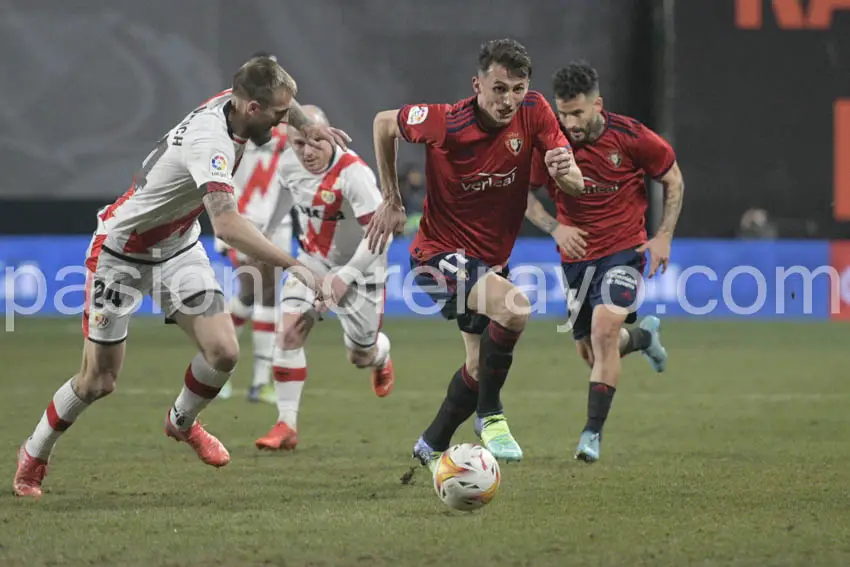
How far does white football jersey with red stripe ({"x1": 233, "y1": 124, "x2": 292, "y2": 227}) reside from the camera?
33.9 feet

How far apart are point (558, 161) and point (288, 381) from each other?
2.58 meters

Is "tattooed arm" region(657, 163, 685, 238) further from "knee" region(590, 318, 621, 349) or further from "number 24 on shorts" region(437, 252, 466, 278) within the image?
"number 24 on shorts" region(437, 252, 466, 278)

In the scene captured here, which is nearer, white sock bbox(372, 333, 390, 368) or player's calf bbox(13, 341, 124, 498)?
player's calf bbox(13, 341, 124, 498)

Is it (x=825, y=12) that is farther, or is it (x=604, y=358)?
(x=825, y=12)

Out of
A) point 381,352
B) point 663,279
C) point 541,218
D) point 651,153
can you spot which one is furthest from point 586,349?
point 663,279

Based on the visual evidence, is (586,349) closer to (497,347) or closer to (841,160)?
(497,347)

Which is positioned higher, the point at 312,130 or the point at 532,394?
the point at 312,130

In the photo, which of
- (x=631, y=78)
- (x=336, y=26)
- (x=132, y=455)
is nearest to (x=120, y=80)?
(x=336, y=26)

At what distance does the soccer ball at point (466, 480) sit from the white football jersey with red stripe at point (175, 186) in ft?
4.77

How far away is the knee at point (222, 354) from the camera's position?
6500 mm

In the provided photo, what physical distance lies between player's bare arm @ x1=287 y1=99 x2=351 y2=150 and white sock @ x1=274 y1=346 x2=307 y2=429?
186 cm

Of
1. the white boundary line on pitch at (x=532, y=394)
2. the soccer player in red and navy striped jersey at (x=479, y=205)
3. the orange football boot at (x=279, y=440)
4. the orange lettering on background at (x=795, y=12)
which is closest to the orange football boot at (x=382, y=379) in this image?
the white boundary line on pitch at (x=532, y=394)

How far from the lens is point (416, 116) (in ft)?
22.4

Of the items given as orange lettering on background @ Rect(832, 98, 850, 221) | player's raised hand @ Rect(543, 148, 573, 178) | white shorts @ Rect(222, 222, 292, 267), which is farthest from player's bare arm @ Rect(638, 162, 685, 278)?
orange lettering on background @ Rect(832, 98, 850, 221)
